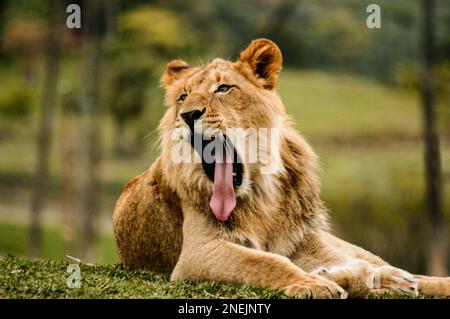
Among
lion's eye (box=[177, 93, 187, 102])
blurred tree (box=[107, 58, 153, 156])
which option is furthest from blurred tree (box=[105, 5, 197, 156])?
lion's eye (box=[177, 93, 187, 102])

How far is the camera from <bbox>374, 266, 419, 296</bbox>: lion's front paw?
706 centimetres

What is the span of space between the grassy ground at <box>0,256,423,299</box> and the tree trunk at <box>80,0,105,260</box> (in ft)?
52.0

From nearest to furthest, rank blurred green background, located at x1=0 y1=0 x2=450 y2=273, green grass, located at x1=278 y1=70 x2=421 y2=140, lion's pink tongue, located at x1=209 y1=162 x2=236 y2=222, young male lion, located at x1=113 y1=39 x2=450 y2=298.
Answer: young male lion, located at x1=113 y1=39 x2=450 y2=298
lion's pink tongue, located at x1=209 y1=162 x2=236 y2=222
blurred green background, located at x1=0 y1=0 x2=450 y2=273
green grass, located at x1=278 y1=70 x2=421 y2=140

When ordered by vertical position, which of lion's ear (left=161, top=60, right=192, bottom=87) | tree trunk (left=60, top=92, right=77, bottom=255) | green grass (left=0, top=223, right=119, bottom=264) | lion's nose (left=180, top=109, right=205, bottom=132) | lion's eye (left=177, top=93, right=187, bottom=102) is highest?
lion's ear (left=161, top=60, right=192, bottom=87)

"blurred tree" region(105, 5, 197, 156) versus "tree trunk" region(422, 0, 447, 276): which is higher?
"blurred tree" region(105, 5, 197, 156)

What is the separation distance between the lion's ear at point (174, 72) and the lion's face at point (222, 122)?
0.16 meters

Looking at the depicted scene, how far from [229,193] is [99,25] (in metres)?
24.7

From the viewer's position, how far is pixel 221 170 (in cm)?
702

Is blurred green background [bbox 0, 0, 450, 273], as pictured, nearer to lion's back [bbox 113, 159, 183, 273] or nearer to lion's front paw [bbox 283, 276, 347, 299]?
lion's back [bbox 113, 159, 183, 273]

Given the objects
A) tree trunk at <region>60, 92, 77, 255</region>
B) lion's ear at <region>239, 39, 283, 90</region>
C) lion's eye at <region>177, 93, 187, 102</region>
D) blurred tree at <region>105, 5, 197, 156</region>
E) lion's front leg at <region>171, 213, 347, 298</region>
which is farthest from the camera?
blurred tree at <region>105, 5, 197, 156</region>

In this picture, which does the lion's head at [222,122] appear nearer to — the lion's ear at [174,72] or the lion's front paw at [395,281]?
the lion's ear at [174,72]
